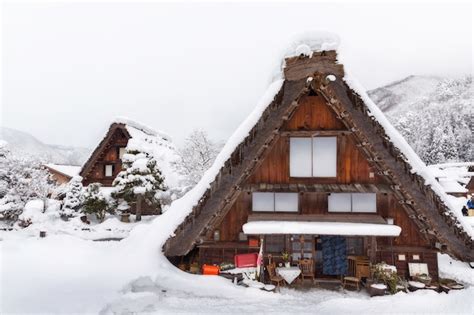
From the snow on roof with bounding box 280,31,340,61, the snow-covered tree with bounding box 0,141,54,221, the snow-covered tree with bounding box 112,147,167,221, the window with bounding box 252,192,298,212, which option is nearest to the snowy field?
the window with bounding box 252,192,298,212

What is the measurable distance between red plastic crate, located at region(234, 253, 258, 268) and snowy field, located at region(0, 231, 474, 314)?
941 mm

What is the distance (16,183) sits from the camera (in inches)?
936

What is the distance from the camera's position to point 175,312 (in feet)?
28.7

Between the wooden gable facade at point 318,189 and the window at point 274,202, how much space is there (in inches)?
1.6

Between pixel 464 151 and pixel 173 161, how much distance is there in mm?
45081

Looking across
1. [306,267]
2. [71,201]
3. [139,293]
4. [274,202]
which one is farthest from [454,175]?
[71,201]

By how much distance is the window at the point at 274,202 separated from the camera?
12.2m

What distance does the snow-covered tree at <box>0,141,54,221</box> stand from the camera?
23344 millimetres

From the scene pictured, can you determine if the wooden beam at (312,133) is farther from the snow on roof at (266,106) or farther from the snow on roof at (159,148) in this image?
the snow on roof at (159,148)

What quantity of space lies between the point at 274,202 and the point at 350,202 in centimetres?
302

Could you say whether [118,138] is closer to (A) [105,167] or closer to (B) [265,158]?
(A) [105,167]

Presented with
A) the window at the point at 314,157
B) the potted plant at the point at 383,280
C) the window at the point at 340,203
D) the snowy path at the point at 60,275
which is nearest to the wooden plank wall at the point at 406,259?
Result: the potted plant at the point at 383,280

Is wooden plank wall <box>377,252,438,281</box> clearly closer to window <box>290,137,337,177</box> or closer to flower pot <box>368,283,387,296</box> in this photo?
flower pot <box>368,283,387,296</box>

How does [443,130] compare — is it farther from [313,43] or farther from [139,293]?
[139,293]
